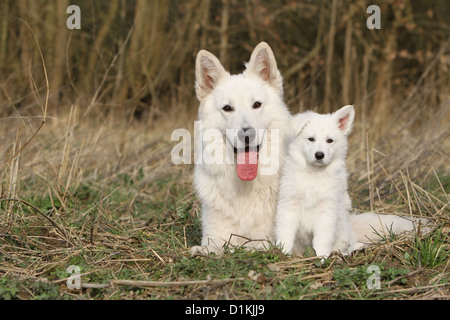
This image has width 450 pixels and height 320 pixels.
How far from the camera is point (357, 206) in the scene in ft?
16.7

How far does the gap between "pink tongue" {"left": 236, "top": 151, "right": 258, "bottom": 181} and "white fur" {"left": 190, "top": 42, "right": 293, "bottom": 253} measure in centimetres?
11

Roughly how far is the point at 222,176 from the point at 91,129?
159 inches

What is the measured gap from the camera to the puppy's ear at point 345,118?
11.5 feet

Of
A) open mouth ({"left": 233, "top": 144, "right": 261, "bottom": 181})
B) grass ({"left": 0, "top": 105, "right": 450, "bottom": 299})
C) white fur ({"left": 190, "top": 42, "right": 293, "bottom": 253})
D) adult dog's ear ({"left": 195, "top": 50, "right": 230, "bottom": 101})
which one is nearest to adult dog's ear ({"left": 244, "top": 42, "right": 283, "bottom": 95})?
white fur ({"left": 190, "top": 42, "right": 293, "bottom": 253})

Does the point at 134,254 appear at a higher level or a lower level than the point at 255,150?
lower

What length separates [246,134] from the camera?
3.55 meters

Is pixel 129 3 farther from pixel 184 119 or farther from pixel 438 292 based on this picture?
pixel 438 292

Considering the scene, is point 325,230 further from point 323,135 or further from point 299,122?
point 299,122

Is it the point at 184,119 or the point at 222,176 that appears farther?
the point at 184,119

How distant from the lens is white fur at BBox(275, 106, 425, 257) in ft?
11.3

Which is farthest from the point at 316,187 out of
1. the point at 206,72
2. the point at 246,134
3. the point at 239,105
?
the point at 206,72

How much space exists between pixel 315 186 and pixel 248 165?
547mm

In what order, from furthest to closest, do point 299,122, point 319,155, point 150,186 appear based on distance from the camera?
point 150,186 < point 299,122 < point 319,155
